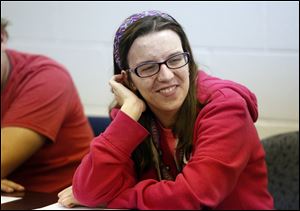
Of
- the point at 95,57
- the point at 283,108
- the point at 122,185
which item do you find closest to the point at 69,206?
the point at 122,185

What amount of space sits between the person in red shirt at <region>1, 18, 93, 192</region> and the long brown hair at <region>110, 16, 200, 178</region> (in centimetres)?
38

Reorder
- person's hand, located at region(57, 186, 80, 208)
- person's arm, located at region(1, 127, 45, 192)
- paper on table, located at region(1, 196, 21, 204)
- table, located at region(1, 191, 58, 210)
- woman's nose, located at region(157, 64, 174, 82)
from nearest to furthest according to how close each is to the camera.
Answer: woman's nose, located at region(157, 64, 174, 82) → person's hand, located at region(57, 186, 80, 208) → table, located at region(1, 191, 58, 210) → paper on table, located at region(1, 196, 21, 204) → person's arm, located at region(1, 127, 45, 192)

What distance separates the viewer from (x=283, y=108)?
2.00 feet

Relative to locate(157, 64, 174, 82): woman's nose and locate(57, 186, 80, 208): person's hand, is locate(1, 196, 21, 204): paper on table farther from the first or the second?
locate(157, 64, 174, 82): woman's nose

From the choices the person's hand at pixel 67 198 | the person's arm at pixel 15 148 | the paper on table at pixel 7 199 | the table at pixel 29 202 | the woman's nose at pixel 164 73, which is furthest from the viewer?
the person's arm at pixel 15 148

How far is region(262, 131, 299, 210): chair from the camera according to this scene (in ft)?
2.43

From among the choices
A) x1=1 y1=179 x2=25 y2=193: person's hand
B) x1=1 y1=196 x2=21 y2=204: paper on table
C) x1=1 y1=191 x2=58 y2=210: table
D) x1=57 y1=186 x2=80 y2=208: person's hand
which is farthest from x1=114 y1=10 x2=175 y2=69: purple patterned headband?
x1=1 y1=179 x2=25 y2=193: person's hand

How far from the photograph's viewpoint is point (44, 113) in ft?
3.58

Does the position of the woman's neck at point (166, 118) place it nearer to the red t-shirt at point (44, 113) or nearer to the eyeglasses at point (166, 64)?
the eyeglasses at point (166, 64)

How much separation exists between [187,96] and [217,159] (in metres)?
0.07

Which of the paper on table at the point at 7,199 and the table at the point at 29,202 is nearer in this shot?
the table at the point at 29,202

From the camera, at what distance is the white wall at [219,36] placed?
51cm

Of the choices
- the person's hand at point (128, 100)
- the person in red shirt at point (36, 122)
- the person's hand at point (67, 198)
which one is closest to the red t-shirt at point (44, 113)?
the person in red shirt at point (36, 122)

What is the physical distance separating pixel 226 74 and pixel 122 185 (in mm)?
197
